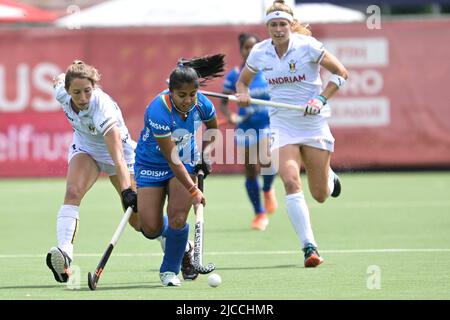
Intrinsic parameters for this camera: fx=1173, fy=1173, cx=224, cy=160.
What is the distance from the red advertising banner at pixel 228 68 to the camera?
1962 centimetres

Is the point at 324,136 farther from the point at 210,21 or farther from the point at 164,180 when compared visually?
the point at 210,21

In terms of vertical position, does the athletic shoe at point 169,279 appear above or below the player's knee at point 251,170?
below

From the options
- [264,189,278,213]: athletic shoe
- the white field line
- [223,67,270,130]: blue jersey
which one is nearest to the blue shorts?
[223,67,270,130]: blue jersey

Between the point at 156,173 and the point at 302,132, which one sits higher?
the point at 302,132

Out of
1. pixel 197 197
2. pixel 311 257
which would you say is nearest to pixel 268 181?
pixel 311 257

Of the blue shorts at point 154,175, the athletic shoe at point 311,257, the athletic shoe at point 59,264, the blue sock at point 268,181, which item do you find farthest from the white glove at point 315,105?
the blue sock at point 268,181

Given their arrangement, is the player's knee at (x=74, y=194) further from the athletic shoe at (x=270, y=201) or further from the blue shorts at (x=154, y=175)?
the athletic shoe at (x=270, y=201)

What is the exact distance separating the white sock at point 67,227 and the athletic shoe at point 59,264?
18 centimetres

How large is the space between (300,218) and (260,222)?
10.5 feet

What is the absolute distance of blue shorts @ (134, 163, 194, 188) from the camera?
8.52 m

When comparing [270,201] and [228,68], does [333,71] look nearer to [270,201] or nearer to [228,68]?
[270,201]

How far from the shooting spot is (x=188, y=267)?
8.88 m

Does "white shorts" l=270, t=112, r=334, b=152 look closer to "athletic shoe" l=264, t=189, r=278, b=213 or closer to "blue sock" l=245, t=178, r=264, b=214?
"blue sock" l=245, t=178, r=264, b=214

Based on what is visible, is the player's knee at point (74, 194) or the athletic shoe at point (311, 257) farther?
the athletic shoe at point (311, 257)
